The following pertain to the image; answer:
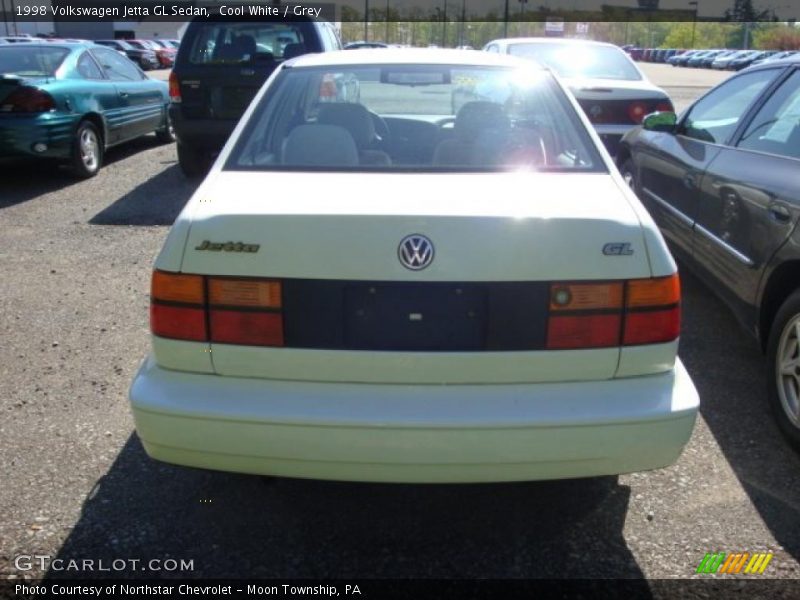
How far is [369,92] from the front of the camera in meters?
4.50

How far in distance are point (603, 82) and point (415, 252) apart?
6844mm

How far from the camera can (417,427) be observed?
2.35 meters

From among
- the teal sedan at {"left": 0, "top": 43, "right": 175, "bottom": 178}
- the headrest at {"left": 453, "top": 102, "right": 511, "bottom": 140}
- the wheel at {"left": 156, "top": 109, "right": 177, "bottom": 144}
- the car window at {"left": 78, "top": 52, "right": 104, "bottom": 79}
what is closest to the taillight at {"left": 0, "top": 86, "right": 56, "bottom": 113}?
the teal sedan at {"left": 0, "top": 43, "right": 175, "bottom": 178}

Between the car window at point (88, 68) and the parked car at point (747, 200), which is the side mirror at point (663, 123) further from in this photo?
the car window at point (88, 68)

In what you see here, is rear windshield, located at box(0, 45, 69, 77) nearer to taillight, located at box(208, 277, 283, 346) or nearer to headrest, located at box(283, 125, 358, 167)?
headrest, located at box(283, 125, 358, 167)

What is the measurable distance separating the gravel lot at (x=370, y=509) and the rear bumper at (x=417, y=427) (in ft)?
1.33

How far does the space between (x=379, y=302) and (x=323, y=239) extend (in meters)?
0.25

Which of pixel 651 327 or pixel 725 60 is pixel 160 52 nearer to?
pixel 725 60

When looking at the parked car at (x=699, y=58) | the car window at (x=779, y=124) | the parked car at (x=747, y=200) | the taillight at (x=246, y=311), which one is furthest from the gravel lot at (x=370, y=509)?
the parked car at (x=699, y=58)

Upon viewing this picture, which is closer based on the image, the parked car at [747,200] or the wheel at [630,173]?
the parked car at [747,200]

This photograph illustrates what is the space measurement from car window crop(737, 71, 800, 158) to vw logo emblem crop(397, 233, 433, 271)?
2.21 metres

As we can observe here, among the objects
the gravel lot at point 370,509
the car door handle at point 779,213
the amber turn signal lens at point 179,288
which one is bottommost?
the gravel lot at point 370,509

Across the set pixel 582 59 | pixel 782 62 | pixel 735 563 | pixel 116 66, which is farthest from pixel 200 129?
pixel 735 563

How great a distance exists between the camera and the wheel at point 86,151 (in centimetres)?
868
